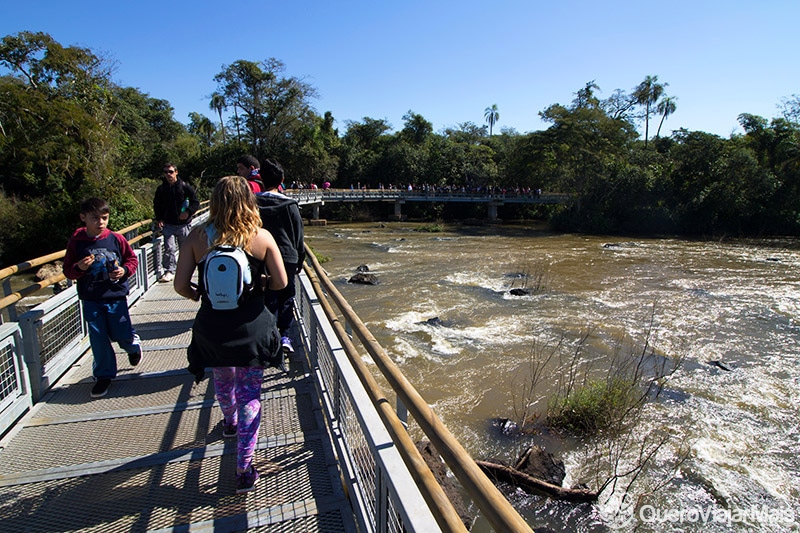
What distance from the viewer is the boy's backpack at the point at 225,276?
2607 millimetres

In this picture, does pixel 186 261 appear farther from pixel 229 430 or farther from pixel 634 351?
pixel 634 351

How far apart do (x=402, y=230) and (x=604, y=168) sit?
16.4 metres

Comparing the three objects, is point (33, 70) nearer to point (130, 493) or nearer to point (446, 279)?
point (446, 279)

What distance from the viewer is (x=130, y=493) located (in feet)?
9.55

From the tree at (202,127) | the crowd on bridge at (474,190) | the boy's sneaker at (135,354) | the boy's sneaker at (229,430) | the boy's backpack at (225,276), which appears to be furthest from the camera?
the tree at (202,127)

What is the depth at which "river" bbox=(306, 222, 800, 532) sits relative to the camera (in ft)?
18.2

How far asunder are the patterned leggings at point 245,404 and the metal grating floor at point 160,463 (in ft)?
0.82

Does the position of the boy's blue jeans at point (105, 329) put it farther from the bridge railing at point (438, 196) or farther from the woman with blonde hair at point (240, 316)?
the bridge railing at point (438, 196)

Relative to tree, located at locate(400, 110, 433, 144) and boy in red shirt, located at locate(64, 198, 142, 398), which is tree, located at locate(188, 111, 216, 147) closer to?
tree, located at locate(400, 110, 433, 144)

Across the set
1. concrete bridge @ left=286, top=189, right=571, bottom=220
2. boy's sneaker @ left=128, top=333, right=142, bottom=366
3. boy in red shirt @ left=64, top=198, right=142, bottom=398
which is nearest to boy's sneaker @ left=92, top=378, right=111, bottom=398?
boy in red shirt @ left=64, top=198, right=142, bottom=398

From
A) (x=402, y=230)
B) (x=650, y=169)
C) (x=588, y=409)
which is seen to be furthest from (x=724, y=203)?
(x=588, y=409)

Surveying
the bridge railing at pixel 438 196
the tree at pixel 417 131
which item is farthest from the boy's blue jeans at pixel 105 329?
the tree at pixel 417 131

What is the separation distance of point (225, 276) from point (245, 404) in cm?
84

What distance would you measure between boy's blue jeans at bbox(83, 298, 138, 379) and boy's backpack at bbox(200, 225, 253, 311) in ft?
6.74
